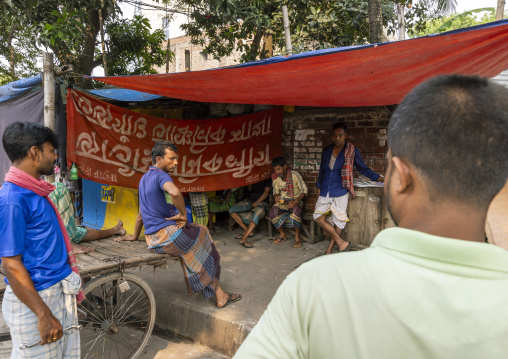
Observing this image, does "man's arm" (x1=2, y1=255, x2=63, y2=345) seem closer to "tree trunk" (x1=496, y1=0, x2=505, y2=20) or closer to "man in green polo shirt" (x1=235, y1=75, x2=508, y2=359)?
"man in green polo shirt" (x1=235, y1=75, x2=508, y2=359)

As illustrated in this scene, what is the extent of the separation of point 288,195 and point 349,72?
2696mm

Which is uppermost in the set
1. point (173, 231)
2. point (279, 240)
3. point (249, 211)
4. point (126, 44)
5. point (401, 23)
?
point (401, 23)

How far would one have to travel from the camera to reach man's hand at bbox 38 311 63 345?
6.43ft

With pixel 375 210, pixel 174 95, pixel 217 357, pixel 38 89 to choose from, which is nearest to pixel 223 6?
pixel 174 95

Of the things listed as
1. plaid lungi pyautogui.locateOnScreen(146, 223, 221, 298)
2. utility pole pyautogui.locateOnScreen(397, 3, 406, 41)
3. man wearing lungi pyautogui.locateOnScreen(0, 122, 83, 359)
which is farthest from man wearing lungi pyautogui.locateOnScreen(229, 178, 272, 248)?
utility pole pyautogui.locateOnScreen(397, 3, 406, 41)

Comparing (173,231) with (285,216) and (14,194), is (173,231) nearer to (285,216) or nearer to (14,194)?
(14,194)

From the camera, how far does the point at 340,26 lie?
755 cm

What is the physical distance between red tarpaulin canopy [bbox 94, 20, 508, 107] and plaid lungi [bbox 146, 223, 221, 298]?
4.90ft

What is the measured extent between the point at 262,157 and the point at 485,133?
536 centimetres

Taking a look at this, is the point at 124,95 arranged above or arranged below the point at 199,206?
above

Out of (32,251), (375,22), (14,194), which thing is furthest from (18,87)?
(375,22)

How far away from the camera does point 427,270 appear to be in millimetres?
650

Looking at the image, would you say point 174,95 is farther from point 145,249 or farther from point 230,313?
point 230,313

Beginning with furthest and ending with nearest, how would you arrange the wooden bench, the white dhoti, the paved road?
1. the wooden bench
2. the white dhoti
3. the paved road
